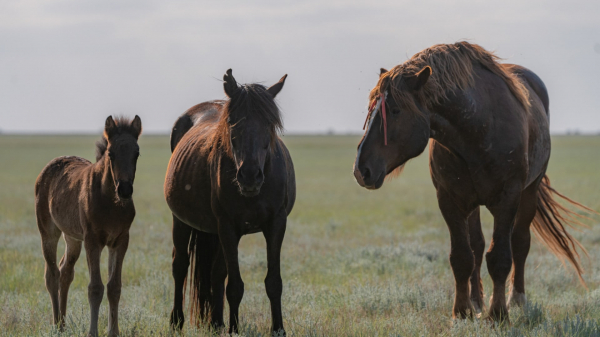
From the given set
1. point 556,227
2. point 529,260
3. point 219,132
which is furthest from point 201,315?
point 529,260

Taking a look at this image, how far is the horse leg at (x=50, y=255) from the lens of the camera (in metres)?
5.48

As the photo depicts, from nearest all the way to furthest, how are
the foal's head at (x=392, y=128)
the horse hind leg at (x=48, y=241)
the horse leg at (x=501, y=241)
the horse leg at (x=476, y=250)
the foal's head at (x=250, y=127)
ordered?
A: the foal's head at (x=250, y=127)
the foal's head at (x=392, y=128)
the horse leg at (x=501, y=241)
the horse hind leg at (x=48, y=241)
the horse leg at (x=476, y=250)

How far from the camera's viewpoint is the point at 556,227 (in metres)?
6.42

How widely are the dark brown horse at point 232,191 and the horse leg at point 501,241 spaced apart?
1649 millimetres

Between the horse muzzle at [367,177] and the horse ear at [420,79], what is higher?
the horse ear at [420,79]

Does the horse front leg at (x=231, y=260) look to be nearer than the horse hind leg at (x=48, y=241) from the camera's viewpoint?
Yes

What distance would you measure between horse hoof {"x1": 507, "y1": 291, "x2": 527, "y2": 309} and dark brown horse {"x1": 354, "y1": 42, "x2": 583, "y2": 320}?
33.2 inches

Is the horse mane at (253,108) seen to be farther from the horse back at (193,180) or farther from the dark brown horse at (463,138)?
the dark brown horse at (463,138)

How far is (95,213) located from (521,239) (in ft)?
12.9

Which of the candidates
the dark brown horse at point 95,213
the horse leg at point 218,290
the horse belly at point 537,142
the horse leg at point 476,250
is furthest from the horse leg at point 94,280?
the horse belly at point 537,142

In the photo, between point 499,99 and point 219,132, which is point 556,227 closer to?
point 499,99

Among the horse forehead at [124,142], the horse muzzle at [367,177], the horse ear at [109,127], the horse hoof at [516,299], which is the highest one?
the horse ear at [109,127]

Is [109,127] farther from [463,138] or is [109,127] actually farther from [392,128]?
[463,138]

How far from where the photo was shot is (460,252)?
5164 millimetres
